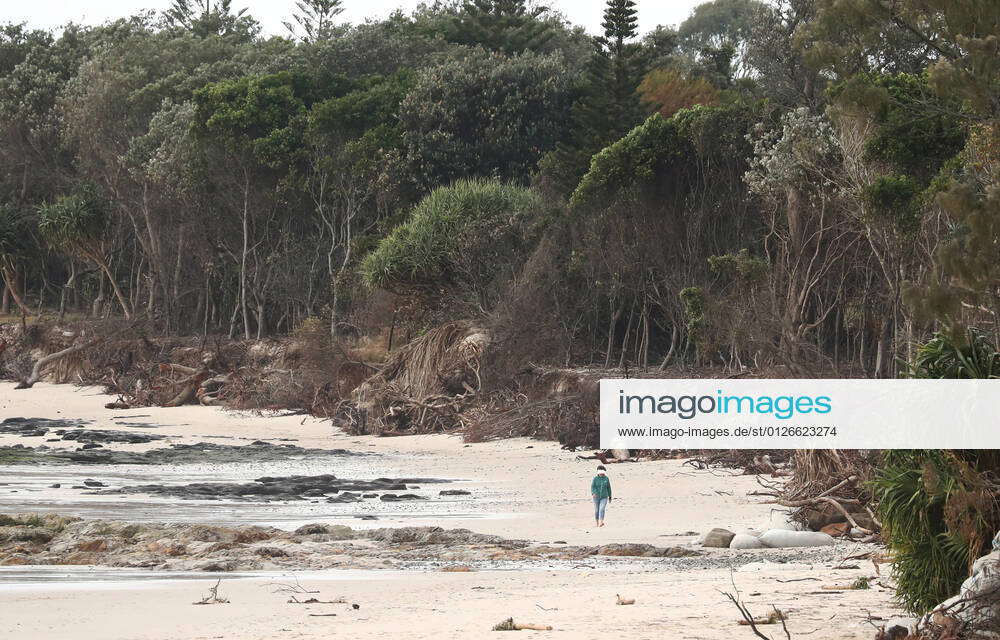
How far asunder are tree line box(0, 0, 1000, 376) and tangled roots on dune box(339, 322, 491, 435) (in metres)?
0.83

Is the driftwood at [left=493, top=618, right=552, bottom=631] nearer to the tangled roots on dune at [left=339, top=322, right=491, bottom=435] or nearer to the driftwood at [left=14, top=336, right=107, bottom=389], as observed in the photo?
the tangled roots on dune at [left=339, top=322, right=491, bottom=435]

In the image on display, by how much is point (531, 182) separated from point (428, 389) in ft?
30.3

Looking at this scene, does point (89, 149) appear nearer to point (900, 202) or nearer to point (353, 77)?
point (353, 77)

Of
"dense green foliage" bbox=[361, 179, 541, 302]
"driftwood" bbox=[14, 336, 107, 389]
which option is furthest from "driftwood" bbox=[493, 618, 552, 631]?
"driftwood" bbox=[14, 336, 107, 389]

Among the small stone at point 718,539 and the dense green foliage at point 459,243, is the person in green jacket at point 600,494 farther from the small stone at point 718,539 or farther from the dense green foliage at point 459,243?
the dense green foliage at point 459,243

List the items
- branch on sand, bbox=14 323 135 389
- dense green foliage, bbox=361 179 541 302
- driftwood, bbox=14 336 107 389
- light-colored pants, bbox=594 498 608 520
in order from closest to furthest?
light-colored pants, bbox=594 498 608 520, dense green foliage, bbox=361 179 541 302, branch on sand, bbox=14 323 135 389, driftwood, bbox=14 336 107 389

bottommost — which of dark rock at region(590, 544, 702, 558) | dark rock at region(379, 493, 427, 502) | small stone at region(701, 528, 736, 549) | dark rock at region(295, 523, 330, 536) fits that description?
dark rock at region(379, 493, 427, 502)

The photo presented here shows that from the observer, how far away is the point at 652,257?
2736cm

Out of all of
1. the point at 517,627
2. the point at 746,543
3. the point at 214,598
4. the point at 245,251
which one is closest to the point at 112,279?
the point at 245,251

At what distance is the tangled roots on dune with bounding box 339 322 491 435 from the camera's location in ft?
89.8

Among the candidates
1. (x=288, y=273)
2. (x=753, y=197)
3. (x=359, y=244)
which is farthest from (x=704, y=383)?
(x=288, y=273)

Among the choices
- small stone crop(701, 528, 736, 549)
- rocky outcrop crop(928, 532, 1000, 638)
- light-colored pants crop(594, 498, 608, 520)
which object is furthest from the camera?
light-colored pants crop(594, 498, 608, 520)

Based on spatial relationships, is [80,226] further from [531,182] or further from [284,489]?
[284,489]

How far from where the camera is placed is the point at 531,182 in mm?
35625
